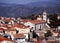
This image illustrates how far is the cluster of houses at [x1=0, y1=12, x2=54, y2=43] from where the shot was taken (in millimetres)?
2623

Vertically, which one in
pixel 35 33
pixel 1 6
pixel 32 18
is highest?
pixel 1 6

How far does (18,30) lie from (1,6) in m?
0.47

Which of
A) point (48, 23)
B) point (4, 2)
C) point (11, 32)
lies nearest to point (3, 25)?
point (11, 32)

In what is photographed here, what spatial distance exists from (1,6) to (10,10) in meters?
0.16

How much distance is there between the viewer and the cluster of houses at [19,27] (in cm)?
262

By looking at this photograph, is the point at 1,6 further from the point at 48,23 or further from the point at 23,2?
the point at 48,23

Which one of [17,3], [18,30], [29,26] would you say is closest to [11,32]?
[18,30]

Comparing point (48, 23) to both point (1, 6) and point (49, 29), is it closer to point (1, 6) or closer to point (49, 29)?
point (49, 29)

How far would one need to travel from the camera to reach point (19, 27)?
269cm

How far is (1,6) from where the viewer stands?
106 inches

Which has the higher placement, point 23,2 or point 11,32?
point 23,2

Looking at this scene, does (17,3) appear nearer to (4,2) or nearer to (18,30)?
(4,2)

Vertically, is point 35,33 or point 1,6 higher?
point 1,6

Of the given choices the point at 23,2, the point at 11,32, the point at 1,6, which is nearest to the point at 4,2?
the point at 1,6
